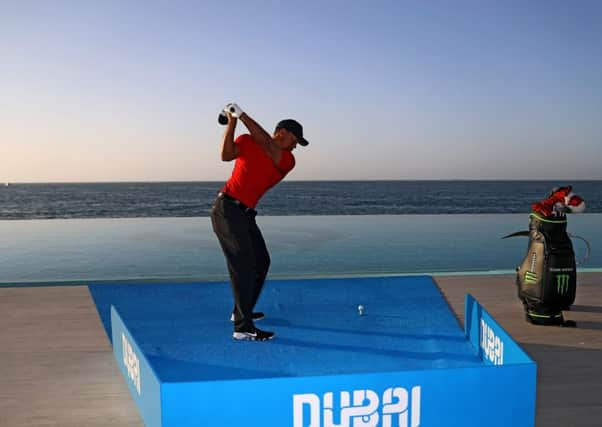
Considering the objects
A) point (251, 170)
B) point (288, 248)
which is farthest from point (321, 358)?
point (288, 248)

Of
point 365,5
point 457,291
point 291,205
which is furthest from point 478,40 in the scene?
point 291,205

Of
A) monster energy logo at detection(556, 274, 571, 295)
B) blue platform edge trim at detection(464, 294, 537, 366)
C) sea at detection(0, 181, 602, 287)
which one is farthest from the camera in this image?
sea at detection(0, 181, 602, 287)

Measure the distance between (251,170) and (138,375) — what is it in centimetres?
108

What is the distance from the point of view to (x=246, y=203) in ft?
9.07

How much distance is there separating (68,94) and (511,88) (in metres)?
10.7

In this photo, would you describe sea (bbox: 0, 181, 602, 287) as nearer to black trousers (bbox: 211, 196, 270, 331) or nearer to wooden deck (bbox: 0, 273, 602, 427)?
wooden deck (bbox: 0, 273, 602, 427)

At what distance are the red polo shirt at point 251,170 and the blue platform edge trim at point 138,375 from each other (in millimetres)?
764

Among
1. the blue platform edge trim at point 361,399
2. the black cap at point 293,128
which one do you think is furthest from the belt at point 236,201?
the blue platform edge trim at point 361,399

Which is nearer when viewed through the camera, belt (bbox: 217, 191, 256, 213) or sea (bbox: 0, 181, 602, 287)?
belt (bbox: 217, 191, 256, 213)

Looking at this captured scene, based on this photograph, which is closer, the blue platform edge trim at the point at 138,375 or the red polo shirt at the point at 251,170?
the blue platform edge trim at the point at 138,375

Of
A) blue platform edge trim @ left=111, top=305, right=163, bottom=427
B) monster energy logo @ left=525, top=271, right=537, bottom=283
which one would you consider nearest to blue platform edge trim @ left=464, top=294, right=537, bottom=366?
monster energy logo @ left=525, top=271, right=537, bottom=283

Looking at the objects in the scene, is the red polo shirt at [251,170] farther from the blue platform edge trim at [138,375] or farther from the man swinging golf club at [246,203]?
the blue platform edge trim at [138,375]

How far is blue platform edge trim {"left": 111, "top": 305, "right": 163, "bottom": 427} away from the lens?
164 cm

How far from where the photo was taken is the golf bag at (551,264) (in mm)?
3299
